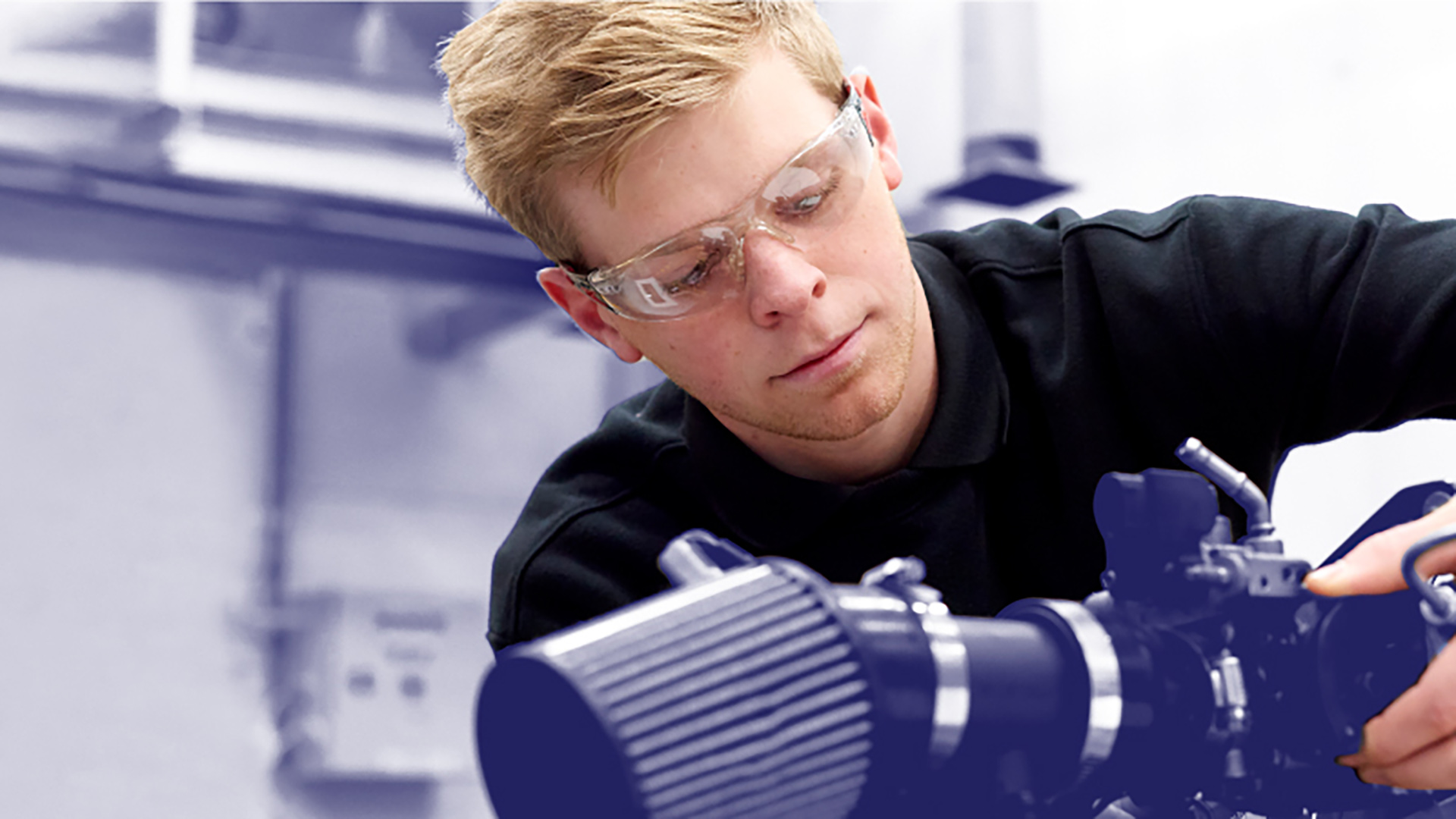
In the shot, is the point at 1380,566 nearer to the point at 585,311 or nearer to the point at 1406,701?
the point at 1406,701

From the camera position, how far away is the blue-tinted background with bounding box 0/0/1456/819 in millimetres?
2057

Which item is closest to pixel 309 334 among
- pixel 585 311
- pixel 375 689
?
pixel 375 689

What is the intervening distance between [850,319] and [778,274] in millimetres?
66

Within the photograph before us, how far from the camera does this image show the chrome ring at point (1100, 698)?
49 cm

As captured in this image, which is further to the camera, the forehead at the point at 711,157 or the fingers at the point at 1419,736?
the forehead at the point at 711,157

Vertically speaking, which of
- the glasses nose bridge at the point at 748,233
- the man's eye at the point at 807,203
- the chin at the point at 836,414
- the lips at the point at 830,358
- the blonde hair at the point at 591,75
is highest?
the blonde hair at the point at 591,75

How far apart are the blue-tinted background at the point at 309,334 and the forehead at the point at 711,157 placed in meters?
1.39

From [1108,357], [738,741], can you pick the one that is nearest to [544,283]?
[1108,357]

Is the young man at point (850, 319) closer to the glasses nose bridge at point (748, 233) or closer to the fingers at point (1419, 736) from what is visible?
the glasses nose bridge at point (748, 233)

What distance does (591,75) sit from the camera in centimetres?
91

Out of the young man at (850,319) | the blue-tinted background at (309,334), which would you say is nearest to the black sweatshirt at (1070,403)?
the young man at (850,319)

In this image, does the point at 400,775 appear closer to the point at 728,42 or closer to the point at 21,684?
the point at 21,684

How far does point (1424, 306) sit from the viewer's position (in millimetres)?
842

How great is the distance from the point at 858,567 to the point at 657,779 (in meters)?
0.60
